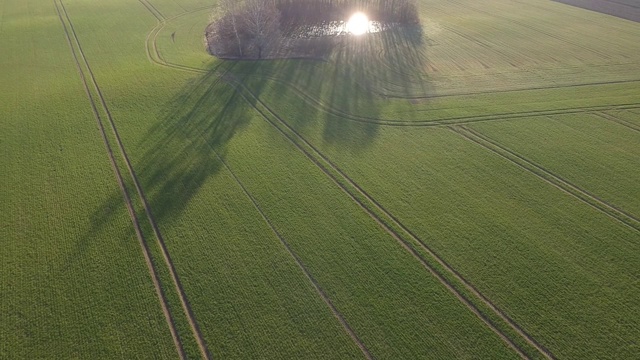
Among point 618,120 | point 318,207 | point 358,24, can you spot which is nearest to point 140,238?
point 318,207

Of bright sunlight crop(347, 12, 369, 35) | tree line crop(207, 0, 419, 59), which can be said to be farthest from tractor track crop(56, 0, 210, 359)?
bright sunlight crop(347, 12, 369, 35)

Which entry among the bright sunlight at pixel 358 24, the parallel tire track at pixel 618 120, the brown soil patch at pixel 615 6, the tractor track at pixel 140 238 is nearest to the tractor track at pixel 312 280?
the tractor track at pixel 140 238

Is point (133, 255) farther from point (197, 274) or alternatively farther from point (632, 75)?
point (632, 75)

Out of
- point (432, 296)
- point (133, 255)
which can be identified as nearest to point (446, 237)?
point (432, 296)

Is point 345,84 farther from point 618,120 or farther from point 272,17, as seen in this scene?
point 618,120

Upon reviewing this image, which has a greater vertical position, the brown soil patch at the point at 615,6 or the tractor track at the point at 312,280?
the brown soil patch at the point at 615,6

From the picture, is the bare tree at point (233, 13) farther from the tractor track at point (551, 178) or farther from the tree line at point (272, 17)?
the tractor track at point (551, 178)
